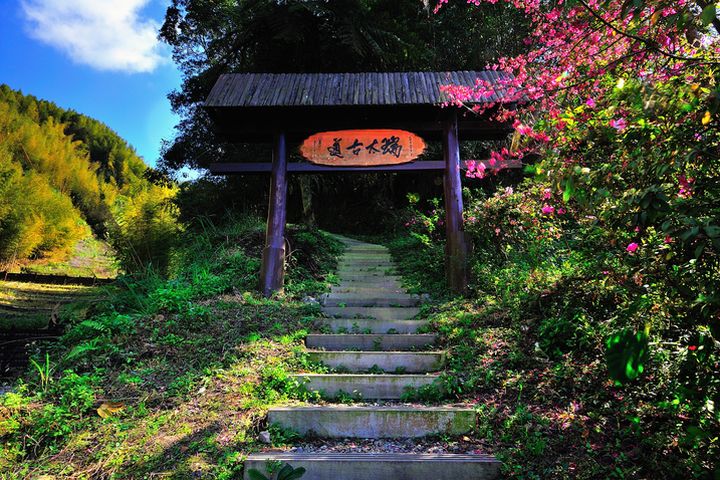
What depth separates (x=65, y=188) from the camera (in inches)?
651

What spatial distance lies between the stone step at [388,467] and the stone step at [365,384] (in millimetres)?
857

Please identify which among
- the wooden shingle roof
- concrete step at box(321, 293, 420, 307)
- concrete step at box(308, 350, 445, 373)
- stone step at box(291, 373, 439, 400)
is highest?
the wooden shingle roof

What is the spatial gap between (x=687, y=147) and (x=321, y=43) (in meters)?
8.77

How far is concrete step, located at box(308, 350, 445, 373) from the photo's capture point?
3.48 m

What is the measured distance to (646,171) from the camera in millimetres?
1560

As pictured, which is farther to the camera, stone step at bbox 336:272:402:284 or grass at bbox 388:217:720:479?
stone step at bbox 336:272:402:284

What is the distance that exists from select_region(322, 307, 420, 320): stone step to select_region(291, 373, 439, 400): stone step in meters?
1.46

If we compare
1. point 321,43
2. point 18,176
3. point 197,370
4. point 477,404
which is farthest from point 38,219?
point 477,404

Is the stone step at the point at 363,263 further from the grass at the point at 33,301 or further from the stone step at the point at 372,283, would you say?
the grass at the point at 33,301

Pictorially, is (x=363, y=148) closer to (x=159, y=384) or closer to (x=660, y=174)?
(x=159, y=384)

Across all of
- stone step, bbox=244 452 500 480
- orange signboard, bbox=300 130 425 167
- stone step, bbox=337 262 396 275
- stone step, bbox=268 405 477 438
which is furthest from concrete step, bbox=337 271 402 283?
stone step, bbox=244 452 500 480

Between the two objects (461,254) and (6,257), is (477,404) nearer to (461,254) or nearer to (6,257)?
(461,254)

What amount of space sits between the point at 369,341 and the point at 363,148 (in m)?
2.63

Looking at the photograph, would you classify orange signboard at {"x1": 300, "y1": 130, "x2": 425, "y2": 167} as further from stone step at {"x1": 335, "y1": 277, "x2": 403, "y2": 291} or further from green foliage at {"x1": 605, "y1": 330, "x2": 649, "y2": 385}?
green foliage at {"x1": 605, "y1": 330, "x2": 649, "y2": 385}
